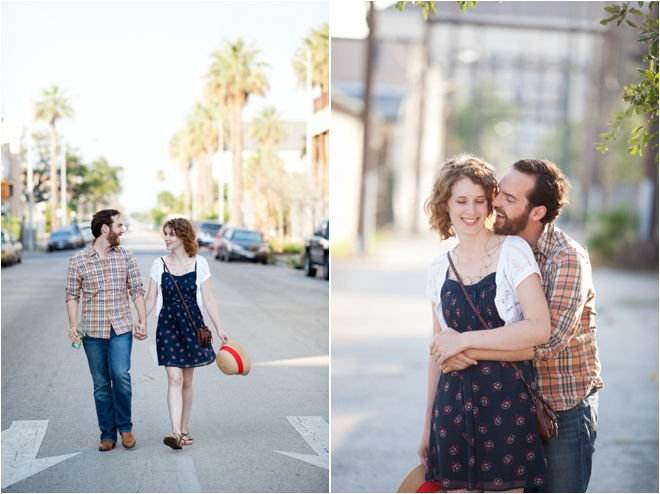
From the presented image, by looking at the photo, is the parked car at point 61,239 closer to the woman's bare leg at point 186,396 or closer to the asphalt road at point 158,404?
the asphalt road at point 158,404

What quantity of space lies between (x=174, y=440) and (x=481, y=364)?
225cm

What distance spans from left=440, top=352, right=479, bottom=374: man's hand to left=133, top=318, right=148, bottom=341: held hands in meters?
2.05

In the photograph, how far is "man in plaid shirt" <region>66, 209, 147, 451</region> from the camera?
15.1 feet

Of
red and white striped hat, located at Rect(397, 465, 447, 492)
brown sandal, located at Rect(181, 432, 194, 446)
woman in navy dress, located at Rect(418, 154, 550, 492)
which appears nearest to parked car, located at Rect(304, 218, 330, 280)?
brown sandal, located at Rect(181, 432, 194, 446)

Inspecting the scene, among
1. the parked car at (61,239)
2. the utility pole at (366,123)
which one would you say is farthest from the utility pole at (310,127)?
the utility pole at (366,123)

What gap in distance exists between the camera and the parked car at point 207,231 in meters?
5.55

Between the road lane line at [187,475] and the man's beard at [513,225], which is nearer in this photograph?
the man's beard at [513,225]

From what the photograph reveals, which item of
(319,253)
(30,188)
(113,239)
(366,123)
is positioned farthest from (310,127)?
(366,123)

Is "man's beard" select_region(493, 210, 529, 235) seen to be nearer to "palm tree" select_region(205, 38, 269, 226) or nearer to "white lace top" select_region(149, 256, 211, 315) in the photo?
"white lace top" select_region(149, 256, 211, 315)

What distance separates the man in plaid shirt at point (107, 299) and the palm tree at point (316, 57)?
6.24 ft

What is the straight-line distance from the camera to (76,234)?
5168 mm

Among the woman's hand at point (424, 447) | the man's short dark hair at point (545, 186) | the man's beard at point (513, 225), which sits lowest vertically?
the woman's hand at point (424, 447)

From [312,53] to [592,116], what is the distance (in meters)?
37.7

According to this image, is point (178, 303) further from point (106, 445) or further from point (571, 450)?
point (571, 450)
